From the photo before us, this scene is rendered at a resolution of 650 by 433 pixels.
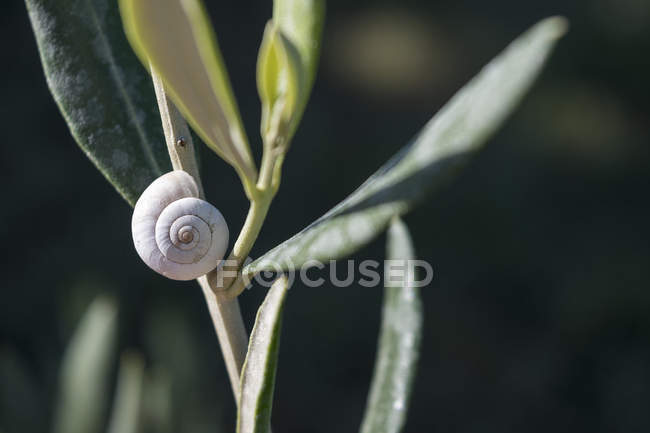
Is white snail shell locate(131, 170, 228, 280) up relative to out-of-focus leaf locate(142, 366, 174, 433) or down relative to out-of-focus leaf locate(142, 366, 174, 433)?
up

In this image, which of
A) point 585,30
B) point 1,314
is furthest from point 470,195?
point 1,314

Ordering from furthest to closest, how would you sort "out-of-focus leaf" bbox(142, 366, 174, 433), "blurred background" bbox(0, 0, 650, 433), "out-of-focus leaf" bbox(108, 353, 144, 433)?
1. "blurred background" bbox(0, 0, 650, 433)
2. "out-of-focus leaf" bbox(142, 366, 174, 433)
3. "out-of-focus leaf" bbox(108, 353, 144, 433)

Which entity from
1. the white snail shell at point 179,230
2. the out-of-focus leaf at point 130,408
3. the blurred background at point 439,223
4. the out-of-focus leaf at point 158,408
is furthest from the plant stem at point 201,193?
the blurred background at point 439,223

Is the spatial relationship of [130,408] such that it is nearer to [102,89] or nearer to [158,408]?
[158,408]

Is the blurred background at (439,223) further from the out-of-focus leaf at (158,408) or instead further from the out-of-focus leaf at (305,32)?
the out-of-focus leaf at (305,32)

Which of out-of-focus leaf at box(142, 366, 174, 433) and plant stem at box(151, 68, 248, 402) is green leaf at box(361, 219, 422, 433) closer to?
plant stem at box(151, 68, 248, 402)

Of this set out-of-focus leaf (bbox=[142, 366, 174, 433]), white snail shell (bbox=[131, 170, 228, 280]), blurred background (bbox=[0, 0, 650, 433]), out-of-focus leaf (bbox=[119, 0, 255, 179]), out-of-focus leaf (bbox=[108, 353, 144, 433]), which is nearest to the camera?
out-of-focus leaf (bbox=[119, 0, 255, 179])

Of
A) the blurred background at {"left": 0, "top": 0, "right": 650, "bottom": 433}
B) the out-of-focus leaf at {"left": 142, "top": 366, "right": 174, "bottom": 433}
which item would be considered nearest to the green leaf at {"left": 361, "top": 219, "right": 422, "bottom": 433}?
the out-of-focus leaf at {"left": 142, "top": 366, "right": 174, "bottom": 433}

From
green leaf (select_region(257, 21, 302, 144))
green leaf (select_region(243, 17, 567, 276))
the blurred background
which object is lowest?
the blurred background
